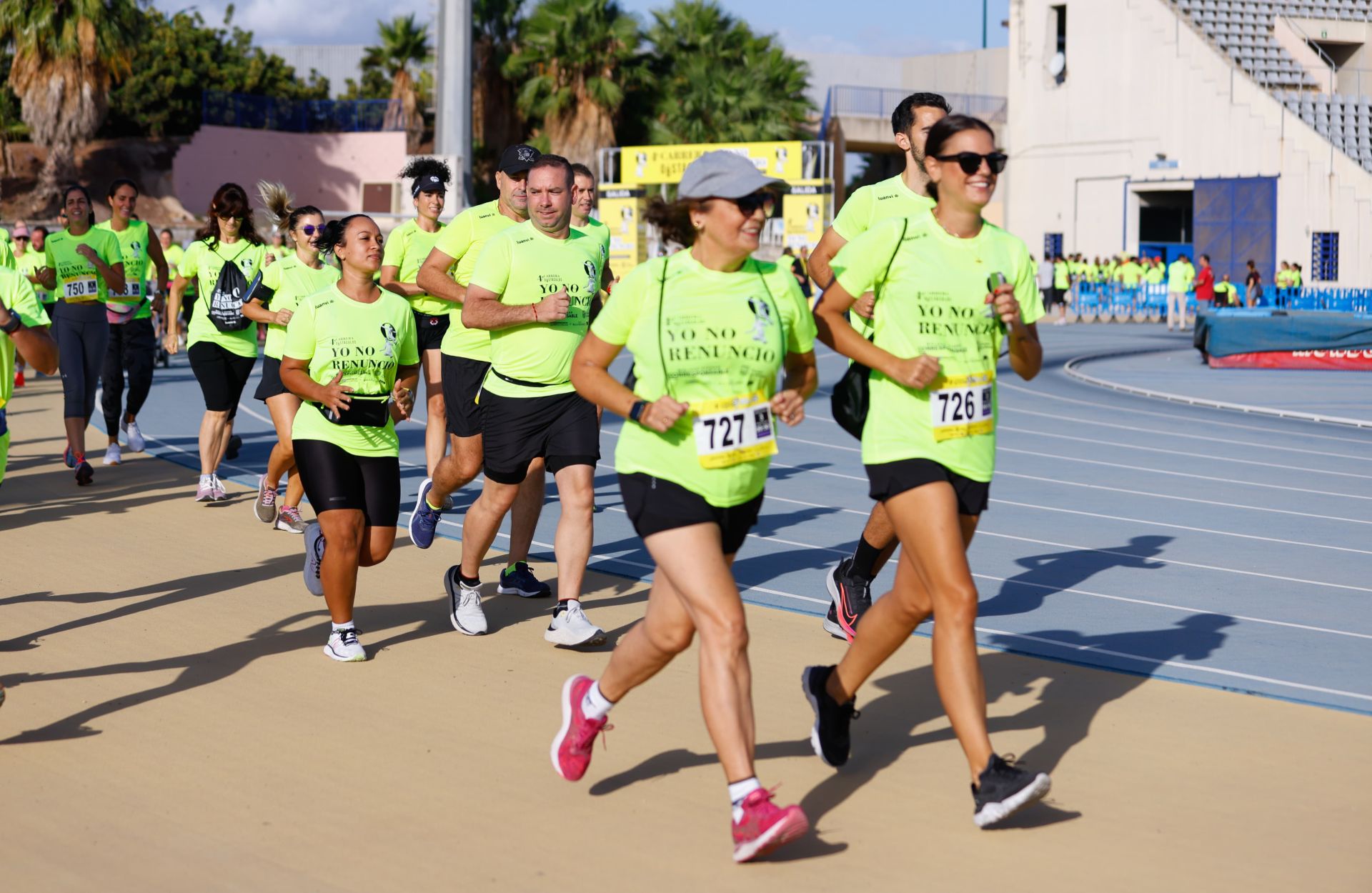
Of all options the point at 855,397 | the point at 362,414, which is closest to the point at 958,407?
the point at 855,397

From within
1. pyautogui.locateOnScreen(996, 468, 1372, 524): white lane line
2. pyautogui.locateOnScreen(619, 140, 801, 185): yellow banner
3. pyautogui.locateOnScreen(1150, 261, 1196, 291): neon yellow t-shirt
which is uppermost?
pyautogui.locateOnScreen(619, 140, 801, 185): yellow banner

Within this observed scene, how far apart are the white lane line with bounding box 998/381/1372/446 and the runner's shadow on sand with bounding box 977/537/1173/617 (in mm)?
5922

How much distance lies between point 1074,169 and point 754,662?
43.6 metres

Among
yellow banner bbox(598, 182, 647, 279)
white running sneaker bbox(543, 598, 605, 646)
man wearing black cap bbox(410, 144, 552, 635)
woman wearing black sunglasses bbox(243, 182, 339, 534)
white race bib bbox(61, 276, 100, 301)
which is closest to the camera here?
white running sneaker bbox(543, 598, 605, 646)

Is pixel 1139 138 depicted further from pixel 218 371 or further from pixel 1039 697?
pixel 1039 697

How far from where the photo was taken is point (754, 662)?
6.58 m

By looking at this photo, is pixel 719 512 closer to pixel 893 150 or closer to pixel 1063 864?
pixel 1063 864

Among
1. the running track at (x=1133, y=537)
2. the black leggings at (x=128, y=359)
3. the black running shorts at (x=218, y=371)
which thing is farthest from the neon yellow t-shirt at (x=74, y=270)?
the running track at (x=1133, y=537)

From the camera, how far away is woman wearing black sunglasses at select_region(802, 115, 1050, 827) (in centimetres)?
468

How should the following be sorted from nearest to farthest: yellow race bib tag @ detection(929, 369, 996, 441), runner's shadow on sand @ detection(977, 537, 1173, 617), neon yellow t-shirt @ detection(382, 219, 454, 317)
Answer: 1. yellow race bib tag @ detection(929, 369, 996, 441)
2. runner's shadow on sand @ detection(977, 537, 1173, 617)
3. neon yellow t-shirt @ detection(382, 219, 454, 317)

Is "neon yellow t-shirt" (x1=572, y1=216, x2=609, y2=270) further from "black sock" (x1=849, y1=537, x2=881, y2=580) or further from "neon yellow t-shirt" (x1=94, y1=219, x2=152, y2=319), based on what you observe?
"neon yellow t-shirt" (x1=94, y1=219, x2=152, y2=319)

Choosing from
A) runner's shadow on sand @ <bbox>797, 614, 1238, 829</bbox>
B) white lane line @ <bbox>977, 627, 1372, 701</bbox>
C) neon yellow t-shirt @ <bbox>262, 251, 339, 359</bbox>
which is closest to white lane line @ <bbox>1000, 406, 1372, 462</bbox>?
runner's shadow on sand @ <bbox>797, 614, 1238, 829</bbox>

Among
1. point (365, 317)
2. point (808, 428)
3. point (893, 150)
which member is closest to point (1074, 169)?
point (893, 150)

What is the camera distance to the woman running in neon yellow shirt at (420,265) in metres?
9.52
